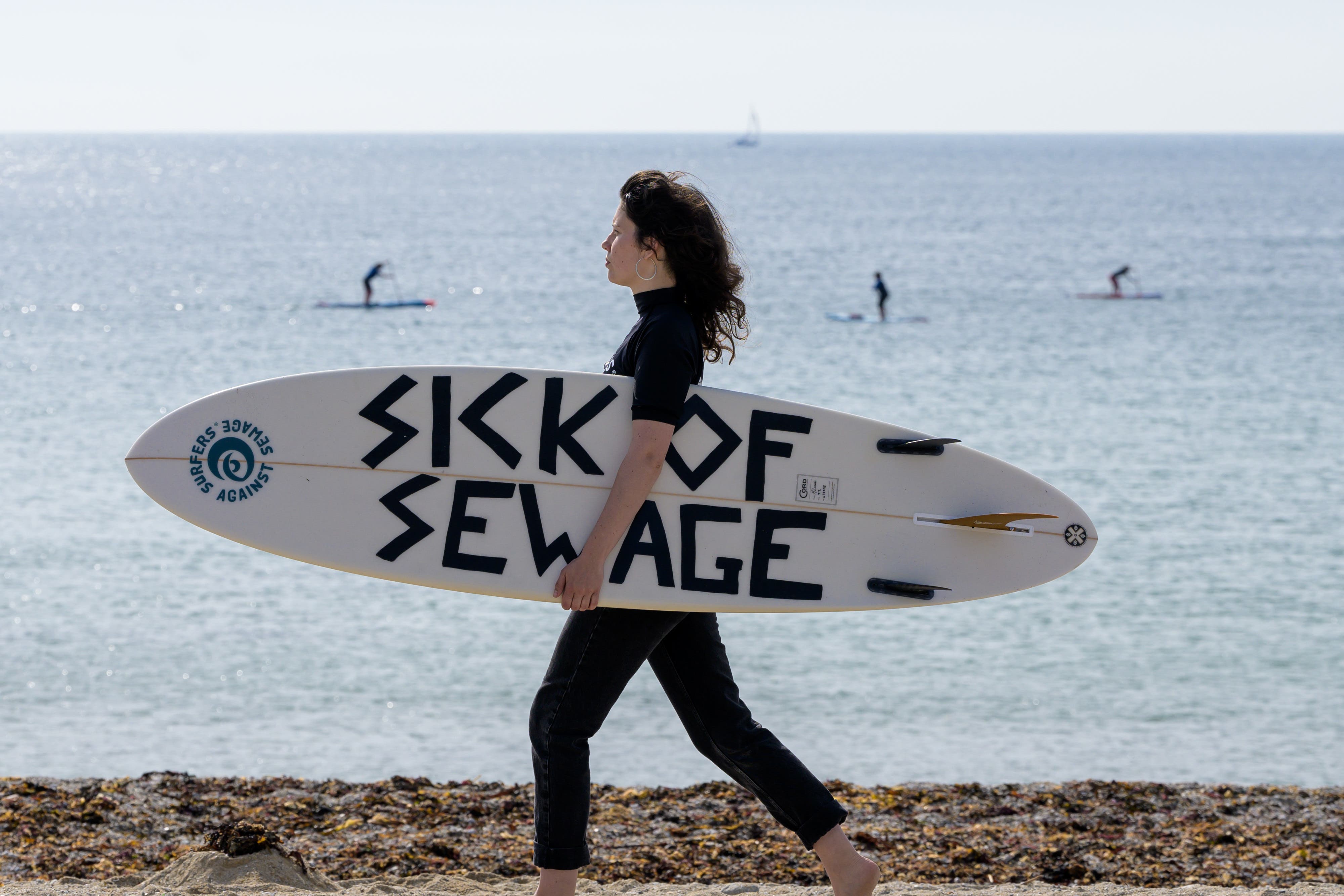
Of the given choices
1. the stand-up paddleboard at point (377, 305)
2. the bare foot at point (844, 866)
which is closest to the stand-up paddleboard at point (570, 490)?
the bare foot at point (844, 866)

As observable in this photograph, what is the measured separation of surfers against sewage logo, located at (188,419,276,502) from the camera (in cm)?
295

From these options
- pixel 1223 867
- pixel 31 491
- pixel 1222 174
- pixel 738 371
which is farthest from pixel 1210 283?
pixel 1222 174

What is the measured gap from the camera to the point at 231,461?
9.71ft

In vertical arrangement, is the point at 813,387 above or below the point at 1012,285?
below

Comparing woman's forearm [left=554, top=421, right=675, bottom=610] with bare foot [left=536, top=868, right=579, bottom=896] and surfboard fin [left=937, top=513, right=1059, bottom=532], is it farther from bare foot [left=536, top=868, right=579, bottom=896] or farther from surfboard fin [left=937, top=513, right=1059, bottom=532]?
surfboard fin [left=937, top=513, right=1059, bottom=532]

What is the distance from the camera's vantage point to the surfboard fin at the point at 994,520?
117 inches

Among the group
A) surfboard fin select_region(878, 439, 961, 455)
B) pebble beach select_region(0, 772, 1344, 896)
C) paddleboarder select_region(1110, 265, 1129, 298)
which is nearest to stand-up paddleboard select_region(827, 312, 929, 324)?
paddleboarder select_region(1110, 265, 1129, 298)

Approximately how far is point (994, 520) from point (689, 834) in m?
1.36

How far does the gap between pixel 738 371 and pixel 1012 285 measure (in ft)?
62.5

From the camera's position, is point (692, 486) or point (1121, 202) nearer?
point (692, 486)

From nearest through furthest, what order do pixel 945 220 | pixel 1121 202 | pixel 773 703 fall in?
pixel 773 703, pixel 945 220, pixel 1121 202

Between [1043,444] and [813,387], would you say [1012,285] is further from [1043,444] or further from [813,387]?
[1043,444]

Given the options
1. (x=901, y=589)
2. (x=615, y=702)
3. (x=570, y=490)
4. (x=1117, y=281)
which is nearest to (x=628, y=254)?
(x=570, y=490)

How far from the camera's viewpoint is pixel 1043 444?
16312 millimetres
